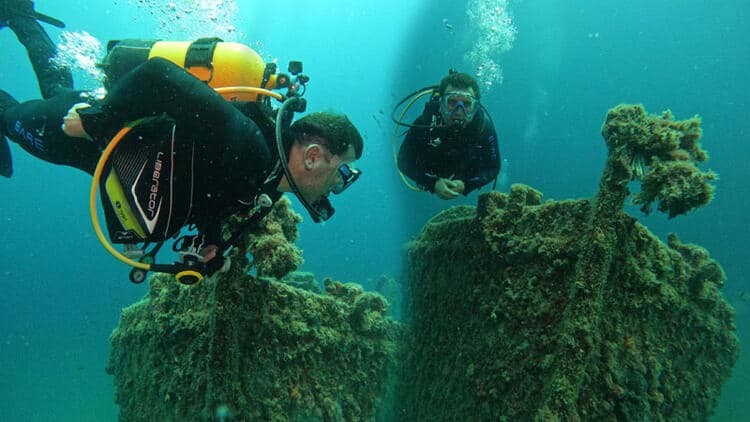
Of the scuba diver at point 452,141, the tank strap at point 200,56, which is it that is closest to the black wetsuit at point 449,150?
A: the scuba diver at point 452,141

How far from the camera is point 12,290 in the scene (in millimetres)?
73938

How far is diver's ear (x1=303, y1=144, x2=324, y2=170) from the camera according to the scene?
2.76 m

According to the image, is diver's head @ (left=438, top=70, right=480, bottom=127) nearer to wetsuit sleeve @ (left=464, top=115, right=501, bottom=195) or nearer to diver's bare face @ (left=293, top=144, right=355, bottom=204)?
wetsuit sleeve @ (left=464, top=115, right=501, bottom=195)

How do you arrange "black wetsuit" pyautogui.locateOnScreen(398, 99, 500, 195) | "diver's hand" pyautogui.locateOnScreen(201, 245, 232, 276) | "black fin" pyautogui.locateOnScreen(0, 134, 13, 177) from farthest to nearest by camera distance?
1. "black wetsuit" pyautogui.locateOnScreen(398, 99, 500, 195)
2. "black fin" pyautogui.locateOnScreen(0, 134, 13, 177)
3. "diver's hand" pyautogui.locateOnScreen(201, 245, 232, 276)

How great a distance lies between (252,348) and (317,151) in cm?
158

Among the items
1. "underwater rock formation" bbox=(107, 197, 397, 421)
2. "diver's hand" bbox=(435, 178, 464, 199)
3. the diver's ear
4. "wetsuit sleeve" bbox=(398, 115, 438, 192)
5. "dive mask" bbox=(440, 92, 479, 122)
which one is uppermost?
"dive mask" bbox=(440, 92, 479, 122)

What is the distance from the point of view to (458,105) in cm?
527

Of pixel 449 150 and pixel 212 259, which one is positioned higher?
pixel 449 150

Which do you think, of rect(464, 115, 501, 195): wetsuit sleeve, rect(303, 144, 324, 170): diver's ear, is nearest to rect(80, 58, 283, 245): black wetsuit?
rect(303, 144, 324, 170): diver's ear

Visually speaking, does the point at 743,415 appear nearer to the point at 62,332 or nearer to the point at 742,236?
the point at 742,236

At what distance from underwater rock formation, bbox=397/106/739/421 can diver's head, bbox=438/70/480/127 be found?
2136 mm

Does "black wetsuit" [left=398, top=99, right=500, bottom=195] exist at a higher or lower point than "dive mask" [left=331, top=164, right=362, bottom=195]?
higher

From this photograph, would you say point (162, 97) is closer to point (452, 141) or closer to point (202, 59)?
point (202, 59)

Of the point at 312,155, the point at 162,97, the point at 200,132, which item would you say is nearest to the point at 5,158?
the point at 162,97
